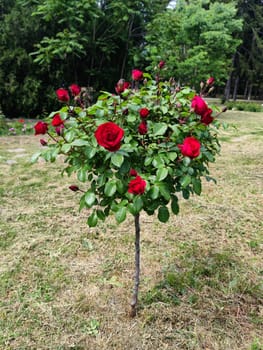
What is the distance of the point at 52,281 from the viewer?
5.22 ft

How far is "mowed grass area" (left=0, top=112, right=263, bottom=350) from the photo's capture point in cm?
127

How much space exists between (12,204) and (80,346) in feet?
5.40

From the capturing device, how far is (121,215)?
95cm

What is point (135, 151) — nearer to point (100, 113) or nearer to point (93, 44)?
point (100, 113)

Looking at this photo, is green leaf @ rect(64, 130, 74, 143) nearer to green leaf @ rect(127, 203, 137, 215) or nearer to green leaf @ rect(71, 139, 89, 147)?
green leaf @ rect(71, 139, 89, 147)

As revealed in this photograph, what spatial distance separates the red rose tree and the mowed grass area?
623mm

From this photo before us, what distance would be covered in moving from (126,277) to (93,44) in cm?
700

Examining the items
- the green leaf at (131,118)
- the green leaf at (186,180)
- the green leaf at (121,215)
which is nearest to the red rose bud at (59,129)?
the green leaf at (131,118)

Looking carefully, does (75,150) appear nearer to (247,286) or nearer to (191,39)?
(247,286)

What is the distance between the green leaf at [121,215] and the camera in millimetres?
934

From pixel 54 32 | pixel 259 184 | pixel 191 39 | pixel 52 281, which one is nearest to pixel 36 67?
pixel 54 32

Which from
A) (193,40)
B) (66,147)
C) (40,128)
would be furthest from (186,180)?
(193,40)

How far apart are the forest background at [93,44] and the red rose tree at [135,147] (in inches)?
217

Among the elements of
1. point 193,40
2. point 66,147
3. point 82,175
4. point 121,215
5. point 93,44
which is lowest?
point 121,215
